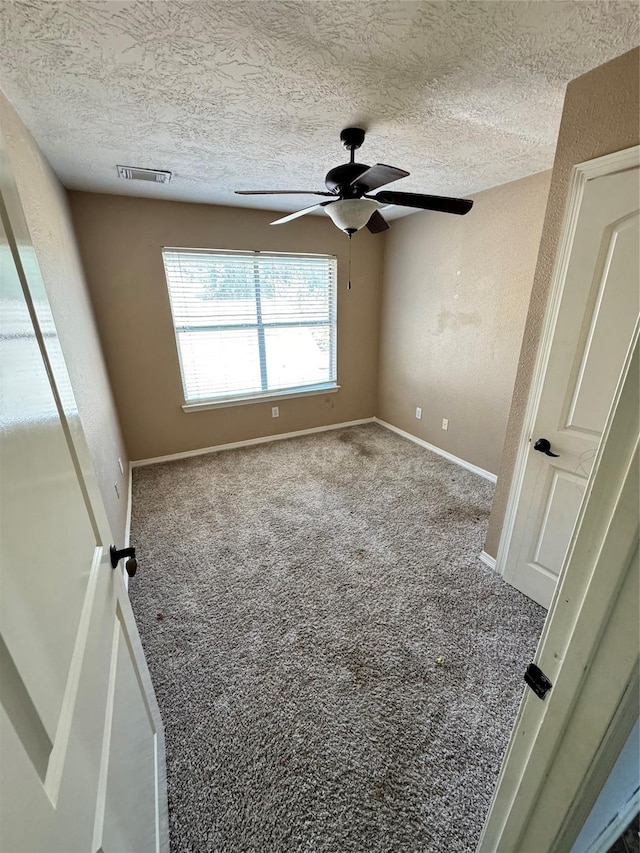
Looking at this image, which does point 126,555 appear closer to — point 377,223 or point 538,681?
point 538,681

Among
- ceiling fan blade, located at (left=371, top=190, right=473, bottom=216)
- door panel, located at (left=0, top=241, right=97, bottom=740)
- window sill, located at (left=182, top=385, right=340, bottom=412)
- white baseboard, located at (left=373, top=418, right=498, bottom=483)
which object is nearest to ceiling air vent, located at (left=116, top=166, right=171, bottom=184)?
ceiling fan blade, located at (left=371, top=190, right=473, bottom=216)

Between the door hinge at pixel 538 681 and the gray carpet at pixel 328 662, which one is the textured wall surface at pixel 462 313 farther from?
the door hinge at pixel 538 681

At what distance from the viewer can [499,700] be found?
4.63 feet

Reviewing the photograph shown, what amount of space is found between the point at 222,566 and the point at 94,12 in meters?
2.42

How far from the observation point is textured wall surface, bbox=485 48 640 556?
1.22 metres

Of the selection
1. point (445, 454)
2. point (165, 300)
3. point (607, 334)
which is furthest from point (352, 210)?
point (445, 454)

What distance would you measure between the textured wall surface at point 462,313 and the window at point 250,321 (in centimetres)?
80

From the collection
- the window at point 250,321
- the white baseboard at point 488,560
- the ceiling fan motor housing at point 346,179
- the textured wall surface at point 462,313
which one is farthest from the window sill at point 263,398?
the white baseboard at point 488,560

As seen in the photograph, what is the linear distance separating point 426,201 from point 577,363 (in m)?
1.09

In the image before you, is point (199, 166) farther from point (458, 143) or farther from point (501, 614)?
point (501, 614)

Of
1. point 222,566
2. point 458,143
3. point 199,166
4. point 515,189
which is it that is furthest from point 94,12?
point 515,189

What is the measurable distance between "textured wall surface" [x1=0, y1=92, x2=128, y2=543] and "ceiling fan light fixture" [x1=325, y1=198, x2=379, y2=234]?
132cm

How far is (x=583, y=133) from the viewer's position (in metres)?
1.34

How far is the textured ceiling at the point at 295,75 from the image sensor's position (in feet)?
3.55
